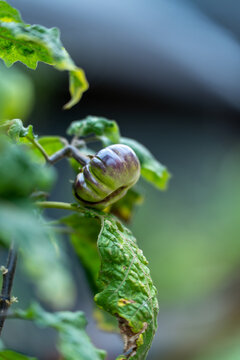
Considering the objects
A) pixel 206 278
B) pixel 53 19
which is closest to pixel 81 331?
pixel 53 19

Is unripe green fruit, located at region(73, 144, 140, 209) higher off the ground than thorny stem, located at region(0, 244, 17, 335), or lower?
higher

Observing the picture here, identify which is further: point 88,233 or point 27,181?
point 88,233

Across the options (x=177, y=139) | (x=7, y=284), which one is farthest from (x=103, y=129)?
(x=177, y=139)

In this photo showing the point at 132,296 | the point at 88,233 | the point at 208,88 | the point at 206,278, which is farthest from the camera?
the point at 208,88

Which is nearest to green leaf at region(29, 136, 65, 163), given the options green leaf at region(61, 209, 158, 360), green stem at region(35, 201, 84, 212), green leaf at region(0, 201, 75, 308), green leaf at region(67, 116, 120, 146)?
green leaf at region(67, 116, 120, 146)

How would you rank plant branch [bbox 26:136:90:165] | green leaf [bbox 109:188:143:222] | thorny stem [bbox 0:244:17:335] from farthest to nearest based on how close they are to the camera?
1. green leaf [bbox 109:188:143:222]
2. plant branch [bbox 26:136:90:165]
3. thorny stem [bbox 0:244:17:335]

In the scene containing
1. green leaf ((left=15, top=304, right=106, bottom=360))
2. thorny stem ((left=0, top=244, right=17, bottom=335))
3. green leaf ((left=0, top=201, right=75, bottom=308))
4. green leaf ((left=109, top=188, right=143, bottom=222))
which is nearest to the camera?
green leaf ((left=0, top=201, right=75, bottom=308))

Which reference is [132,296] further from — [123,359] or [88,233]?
[88,233]

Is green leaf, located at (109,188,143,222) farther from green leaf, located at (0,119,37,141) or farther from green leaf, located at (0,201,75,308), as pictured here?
green leaf, located at (0,201,75,308)
